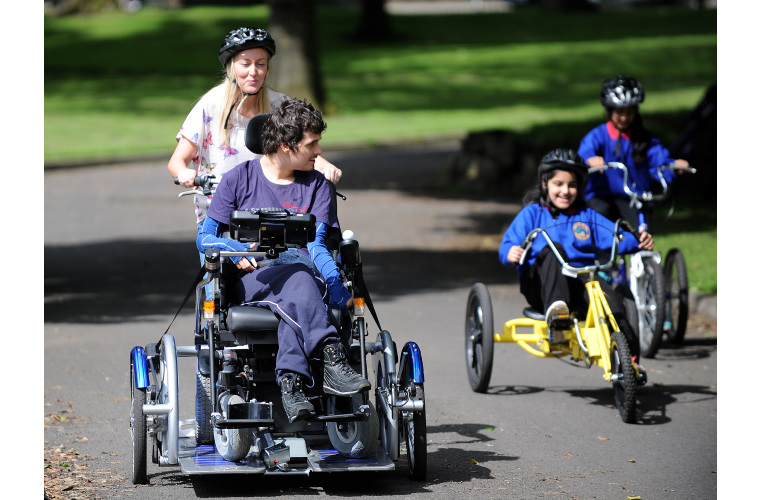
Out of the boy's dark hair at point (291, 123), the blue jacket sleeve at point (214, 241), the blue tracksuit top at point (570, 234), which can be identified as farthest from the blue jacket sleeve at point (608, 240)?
the blue jacket sleeve at point (214, 241)

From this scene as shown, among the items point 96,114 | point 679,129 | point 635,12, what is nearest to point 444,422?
point 679,129

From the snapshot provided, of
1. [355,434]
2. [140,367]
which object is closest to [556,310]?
[355,434]

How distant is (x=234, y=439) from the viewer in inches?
229

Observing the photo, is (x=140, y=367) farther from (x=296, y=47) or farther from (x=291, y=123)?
(x=296, y=47)

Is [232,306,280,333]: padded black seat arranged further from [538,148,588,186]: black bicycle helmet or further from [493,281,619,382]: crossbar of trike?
[538,148,588,186]: black bicycle helmet

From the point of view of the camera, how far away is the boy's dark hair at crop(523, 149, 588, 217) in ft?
26.0

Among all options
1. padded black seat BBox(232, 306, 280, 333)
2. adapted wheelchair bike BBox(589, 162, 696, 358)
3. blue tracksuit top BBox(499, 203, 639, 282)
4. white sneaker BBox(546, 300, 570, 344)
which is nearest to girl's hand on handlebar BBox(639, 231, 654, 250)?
blue tracksuit top BBox(499, 203, 639, 282)

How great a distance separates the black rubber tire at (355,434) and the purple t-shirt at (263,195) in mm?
975

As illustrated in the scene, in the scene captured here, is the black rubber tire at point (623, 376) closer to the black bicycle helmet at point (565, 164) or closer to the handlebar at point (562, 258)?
the handlebar at point (562, 258)

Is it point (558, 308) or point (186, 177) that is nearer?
point (186, 177)

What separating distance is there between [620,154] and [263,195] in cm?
434

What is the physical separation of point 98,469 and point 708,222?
11247mm

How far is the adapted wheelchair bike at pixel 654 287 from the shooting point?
923 centimetres

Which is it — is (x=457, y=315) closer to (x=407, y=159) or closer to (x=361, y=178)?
(x=361, y=178)
